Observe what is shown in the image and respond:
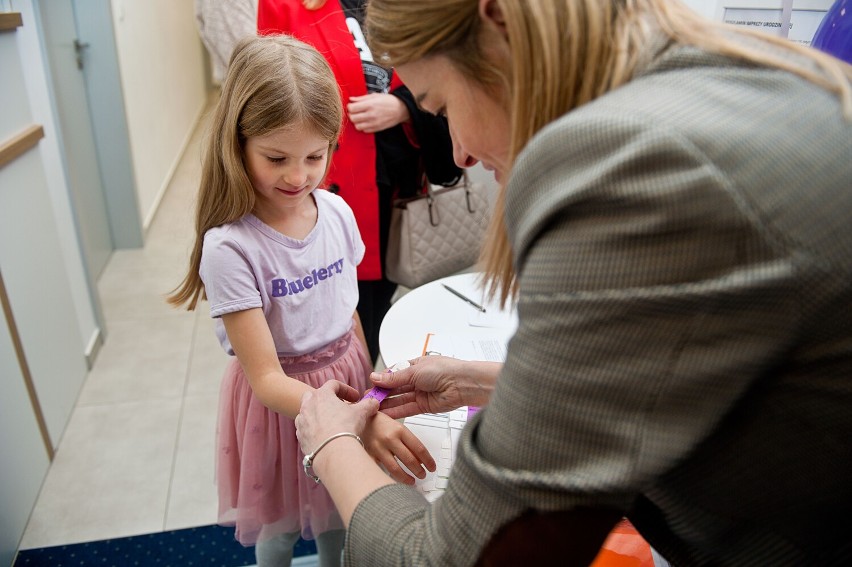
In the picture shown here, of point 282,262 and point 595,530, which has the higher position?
point 595,530

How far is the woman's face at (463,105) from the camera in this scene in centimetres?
67

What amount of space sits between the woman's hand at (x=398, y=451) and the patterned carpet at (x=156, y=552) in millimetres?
938

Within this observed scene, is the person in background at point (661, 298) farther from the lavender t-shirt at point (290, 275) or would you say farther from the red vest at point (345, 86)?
the red vest at point (345, 86)

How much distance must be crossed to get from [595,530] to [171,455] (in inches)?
79.2

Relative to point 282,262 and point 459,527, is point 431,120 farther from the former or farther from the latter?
point 459,527

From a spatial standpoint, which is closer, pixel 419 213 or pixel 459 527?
pixel 459 527

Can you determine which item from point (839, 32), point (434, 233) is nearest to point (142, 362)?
point (434, 233)

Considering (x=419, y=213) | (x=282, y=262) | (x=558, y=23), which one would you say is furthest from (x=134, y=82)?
(x=558, y=23)

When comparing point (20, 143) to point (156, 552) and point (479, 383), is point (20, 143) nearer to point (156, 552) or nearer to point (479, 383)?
point (156, 552)

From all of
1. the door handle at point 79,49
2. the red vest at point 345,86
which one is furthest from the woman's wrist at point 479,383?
the door handle at point 79,49

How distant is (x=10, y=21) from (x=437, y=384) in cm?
173

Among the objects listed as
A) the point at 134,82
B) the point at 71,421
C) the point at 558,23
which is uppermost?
the point at 558,23

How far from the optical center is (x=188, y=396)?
2574mm

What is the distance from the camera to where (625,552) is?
0.89 m
